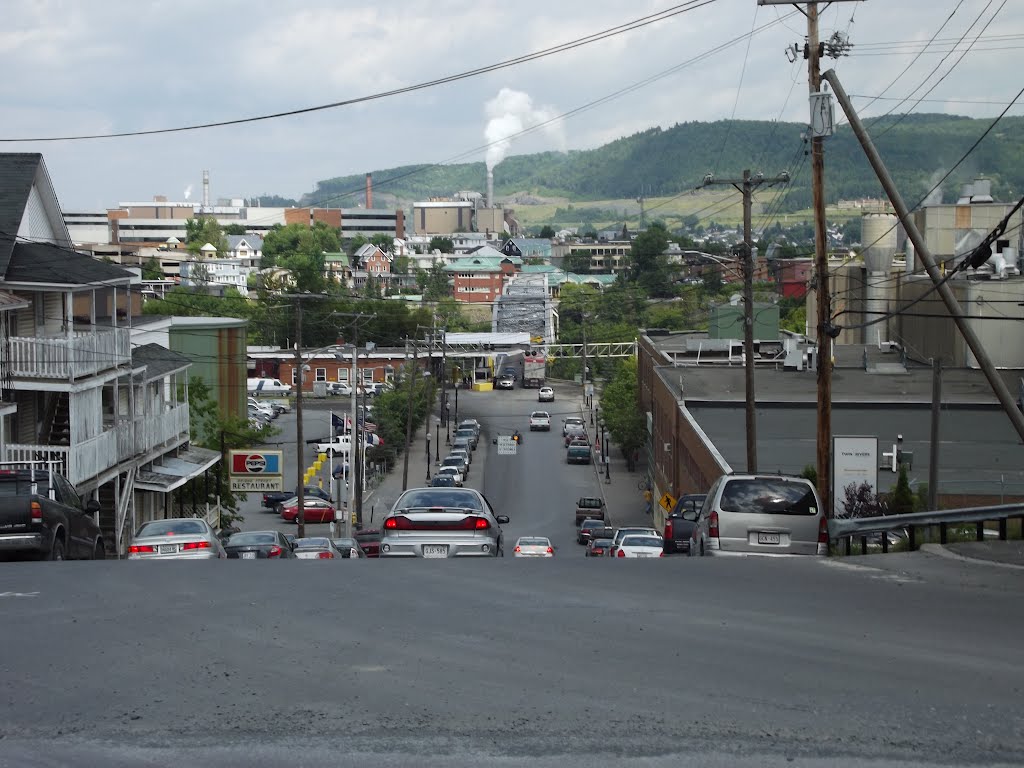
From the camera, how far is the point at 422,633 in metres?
9.85

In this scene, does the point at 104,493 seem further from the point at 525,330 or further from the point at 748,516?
the point at 525,330

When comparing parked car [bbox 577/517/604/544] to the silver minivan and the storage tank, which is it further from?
the silver minivan

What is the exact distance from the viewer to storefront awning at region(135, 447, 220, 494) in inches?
1367

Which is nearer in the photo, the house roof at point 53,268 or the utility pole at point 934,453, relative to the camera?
the utility pole at point 934,453

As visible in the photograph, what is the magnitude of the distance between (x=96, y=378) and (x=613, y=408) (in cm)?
5579

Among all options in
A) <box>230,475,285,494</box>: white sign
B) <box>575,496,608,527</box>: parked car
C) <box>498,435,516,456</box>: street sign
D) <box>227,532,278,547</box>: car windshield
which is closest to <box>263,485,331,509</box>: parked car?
<box>575,496,608,527</box>: parked car

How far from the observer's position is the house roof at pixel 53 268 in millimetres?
29359

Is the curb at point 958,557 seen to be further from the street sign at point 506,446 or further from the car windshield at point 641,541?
the street sign at point 506,446

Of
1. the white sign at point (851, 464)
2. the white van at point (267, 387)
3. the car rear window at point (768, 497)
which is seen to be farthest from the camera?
the white van at point (267, 387)

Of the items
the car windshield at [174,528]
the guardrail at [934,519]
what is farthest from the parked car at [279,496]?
the guardrail at [934,519]

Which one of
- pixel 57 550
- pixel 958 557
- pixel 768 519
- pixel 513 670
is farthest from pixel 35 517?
pixel 958 557

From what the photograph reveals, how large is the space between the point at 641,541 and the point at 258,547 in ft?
27.9

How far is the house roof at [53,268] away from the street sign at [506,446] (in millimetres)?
51309

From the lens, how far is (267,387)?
11219 centimetres
